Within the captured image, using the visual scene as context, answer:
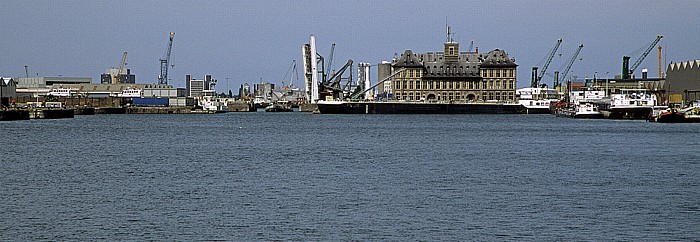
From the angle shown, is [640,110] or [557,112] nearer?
[640,110]

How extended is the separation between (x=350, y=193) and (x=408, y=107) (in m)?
157

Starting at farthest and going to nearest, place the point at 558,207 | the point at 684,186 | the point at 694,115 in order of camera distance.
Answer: the point at 694,115, the point at 684,186, the point at 558,207

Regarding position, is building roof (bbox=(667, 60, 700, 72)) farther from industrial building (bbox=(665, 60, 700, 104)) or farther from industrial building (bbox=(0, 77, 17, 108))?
industrial building (bbox=(0, 77, 17, 108))

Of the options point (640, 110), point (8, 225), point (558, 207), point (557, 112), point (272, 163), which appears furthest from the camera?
point (557, 112)

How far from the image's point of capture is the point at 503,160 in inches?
2243

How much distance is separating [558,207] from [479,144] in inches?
1598

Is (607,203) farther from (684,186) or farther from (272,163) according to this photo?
(272,163)

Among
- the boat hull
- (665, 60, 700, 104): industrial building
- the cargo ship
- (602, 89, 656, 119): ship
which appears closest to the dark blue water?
(602, 89, 656, 119): ship

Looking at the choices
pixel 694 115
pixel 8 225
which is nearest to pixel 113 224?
pixel 8 225

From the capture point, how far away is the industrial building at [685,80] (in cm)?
16488

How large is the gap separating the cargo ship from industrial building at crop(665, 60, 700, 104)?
2995 centimetres

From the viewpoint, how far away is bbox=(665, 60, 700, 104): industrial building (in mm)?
164875

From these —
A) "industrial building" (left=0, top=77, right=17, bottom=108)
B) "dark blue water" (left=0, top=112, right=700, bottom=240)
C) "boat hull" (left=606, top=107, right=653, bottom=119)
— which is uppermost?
"industrial building" (left=0, top=77, right=17, bottom=108)

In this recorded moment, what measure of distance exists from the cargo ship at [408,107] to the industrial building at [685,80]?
98.2 feet
